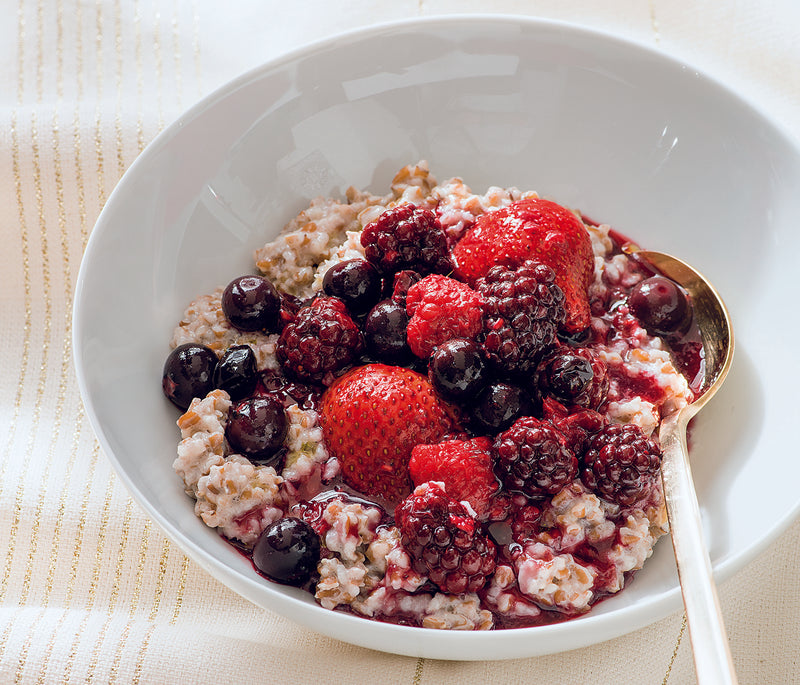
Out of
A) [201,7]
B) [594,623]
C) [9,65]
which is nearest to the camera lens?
[594,623]

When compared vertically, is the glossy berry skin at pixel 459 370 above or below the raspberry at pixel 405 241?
below

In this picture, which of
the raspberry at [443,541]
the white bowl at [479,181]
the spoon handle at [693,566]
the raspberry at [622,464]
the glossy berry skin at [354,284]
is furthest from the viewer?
the glossy berry skin at [354,284]

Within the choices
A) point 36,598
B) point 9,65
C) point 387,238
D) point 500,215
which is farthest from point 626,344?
point 9,65

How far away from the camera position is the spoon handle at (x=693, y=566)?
1.13 metres

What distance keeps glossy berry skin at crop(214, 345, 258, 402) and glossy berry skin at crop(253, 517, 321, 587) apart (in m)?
0.32

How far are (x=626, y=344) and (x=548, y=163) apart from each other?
1.91ft

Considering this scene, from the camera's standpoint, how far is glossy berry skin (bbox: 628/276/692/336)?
1.77 meters

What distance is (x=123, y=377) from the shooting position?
5.21ft

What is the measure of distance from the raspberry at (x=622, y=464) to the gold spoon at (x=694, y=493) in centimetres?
6

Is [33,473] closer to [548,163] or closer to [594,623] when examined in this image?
[594,623]

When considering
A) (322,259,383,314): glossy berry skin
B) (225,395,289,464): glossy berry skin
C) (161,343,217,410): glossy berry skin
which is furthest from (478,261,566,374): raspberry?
(161,343,217,410): glossy berry skin

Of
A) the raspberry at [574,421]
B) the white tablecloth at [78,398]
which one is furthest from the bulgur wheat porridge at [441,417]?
the white tablecloth at [78,398]

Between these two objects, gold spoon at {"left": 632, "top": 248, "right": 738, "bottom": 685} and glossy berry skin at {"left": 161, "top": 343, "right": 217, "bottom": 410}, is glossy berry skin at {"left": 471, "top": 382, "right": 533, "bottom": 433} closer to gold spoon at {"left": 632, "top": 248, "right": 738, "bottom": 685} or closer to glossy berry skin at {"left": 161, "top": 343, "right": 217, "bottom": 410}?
gold spoon at {"left": 632, "top": 248, "right": 738, "bottom": 685}

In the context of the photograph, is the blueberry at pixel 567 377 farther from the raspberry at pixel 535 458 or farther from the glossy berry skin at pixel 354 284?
the glossy berry skin at pixel 354 284
